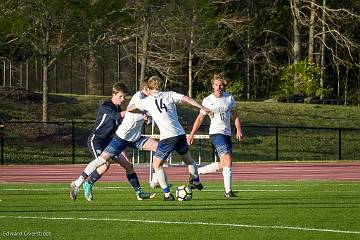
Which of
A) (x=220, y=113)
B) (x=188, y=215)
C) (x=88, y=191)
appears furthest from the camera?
(x=220, y=113)

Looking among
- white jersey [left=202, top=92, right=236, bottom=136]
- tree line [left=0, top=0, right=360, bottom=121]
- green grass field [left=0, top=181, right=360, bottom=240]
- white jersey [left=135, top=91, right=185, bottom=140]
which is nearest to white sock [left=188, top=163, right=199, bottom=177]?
green grass field [left=0, top=181, right=360, bottom=240]

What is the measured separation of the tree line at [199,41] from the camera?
41750 millimetres

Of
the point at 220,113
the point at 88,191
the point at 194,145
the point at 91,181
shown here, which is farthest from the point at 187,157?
the point at 194,145

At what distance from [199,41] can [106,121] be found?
36.0 m

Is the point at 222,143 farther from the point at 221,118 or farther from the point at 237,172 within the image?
the point at 237,172

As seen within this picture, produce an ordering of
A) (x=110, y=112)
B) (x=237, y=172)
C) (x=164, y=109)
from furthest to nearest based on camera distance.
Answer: (x=237, y=172) < (x=110, y=112) < (x=164, y=109)

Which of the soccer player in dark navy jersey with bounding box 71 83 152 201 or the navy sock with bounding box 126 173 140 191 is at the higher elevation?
the soccer player in dark navy jersey with bounding box 71 83 152 201

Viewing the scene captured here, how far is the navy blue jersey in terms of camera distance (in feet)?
58.6

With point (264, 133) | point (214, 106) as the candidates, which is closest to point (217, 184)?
point (214, 106)

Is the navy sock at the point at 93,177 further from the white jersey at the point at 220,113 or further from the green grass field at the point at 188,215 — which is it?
the white jersey at the point at 220,113

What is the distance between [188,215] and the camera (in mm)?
14539

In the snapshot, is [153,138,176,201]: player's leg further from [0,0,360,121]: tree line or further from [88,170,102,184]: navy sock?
[0,0,360,121]: tree line

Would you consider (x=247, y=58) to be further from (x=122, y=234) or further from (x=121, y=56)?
(x=122, y=234)

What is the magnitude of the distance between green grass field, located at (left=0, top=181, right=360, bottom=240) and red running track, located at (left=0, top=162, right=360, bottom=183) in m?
5.97
